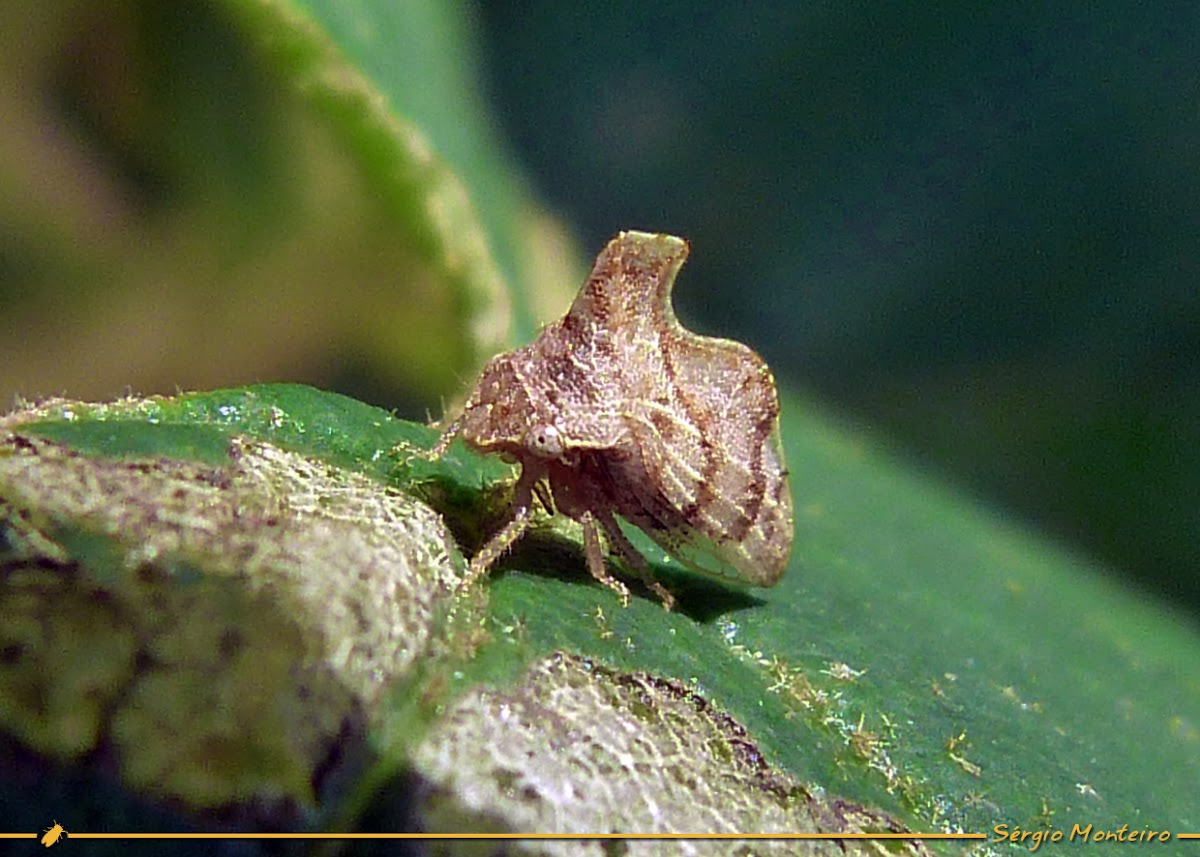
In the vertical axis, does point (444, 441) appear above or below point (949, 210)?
below

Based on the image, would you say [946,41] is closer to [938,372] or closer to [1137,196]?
[1137,196]

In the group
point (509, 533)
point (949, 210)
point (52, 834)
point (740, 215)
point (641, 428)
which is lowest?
point (52, 834)

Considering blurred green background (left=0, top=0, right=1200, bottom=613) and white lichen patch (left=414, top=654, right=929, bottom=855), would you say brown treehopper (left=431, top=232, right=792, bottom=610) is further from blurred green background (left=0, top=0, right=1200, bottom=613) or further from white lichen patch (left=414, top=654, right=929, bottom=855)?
blurred green background (left=0, top=0, right=1200, bottom=613)

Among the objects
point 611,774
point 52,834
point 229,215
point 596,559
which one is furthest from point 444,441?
point 229,215

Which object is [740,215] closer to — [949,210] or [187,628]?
[949,210]

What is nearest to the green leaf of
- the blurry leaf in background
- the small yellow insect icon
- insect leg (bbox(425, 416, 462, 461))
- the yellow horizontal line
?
insect leg (bbox(425, 416, 462, 461))
